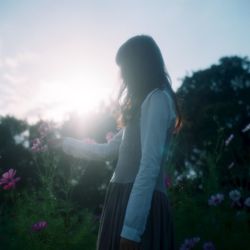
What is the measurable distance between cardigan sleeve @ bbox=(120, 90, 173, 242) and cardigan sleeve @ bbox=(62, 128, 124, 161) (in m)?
0.68

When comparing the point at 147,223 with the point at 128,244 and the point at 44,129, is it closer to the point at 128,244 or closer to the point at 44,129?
the point at 128,244

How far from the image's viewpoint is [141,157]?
2041mm

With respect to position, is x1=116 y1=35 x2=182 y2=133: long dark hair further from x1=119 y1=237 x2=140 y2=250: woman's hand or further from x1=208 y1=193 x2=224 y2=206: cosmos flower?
x1=208 y1=193 x2=224 y2=206: cosmos flower

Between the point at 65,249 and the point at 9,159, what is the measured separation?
68.5 ft

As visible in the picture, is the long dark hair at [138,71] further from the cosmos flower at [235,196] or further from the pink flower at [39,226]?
the cosmos flower at [235,196]

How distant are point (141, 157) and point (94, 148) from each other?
2.46ft

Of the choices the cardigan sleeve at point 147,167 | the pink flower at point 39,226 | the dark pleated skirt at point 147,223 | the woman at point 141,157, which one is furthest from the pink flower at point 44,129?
the cardigan sleeve at point 147,167

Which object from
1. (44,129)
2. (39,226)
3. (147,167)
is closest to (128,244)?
(147,167)

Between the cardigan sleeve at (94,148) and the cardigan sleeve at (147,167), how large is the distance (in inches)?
26.8

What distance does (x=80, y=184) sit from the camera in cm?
2022

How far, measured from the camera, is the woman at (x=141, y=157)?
1.89m

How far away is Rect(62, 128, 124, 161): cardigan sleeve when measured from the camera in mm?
2697

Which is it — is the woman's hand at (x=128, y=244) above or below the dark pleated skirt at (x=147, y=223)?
below

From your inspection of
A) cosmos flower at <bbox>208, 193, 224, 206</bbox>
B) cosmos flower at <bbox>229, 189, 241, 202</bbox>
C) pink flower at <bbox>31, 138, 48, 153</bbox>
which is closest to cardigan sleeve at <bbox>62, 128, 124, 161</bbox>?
pink flower at <bbox>31, 138, 48, 153</bbox>
